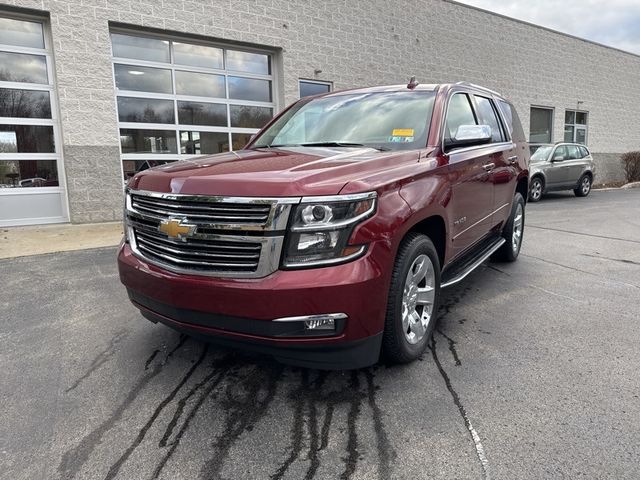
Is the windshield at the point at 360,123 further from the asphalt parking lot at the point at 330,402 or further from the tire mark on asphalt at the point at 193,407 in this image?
the tire mark on asphalt at the point at 193,407

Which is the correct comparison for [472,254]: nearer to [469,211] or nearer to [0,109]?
[469,211]

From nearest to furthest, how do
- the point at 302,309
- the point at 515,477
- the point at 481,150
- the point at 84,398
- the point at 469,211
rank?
the point at 515,477, the point at 302,309, the point at 84,398, the point at 469,211, the point at 481,150

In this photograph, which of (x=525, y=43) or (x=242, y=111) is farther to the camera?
(x=525, y=43)

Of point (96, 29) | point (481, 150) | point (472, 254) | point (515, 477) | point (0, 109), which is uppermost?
point (96, 29)

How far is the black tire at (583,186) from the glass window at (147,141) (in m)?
12.6

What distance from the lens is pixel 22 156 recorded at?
355 inches

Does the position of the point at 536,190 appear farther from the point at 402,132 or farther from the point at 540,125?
the point at 402,132

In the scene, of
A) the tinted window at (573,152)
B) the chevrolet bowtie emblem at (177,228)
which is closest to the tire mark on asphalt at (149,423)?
the chevrolet bowtie emblem at (177,228)

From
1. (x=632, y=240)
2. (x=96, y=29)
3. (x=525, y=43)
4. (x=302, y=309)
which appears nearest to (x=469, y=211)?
(x=302, y=309)

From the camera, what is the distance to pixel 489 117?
5016 mm

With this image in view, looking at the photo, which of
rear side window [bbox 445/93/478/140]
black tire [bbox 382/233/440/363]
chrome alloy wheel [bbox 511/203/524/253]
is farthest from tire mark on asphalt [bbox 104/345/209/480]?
chrome alloy wheel [bbox 511/203/524/253]

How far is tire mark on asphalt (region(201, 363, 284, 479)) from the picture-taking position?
87.0 inches

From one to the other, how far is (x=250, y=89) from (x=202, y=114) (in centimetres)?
147

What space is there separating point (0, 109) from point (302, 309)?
30.1 feet
